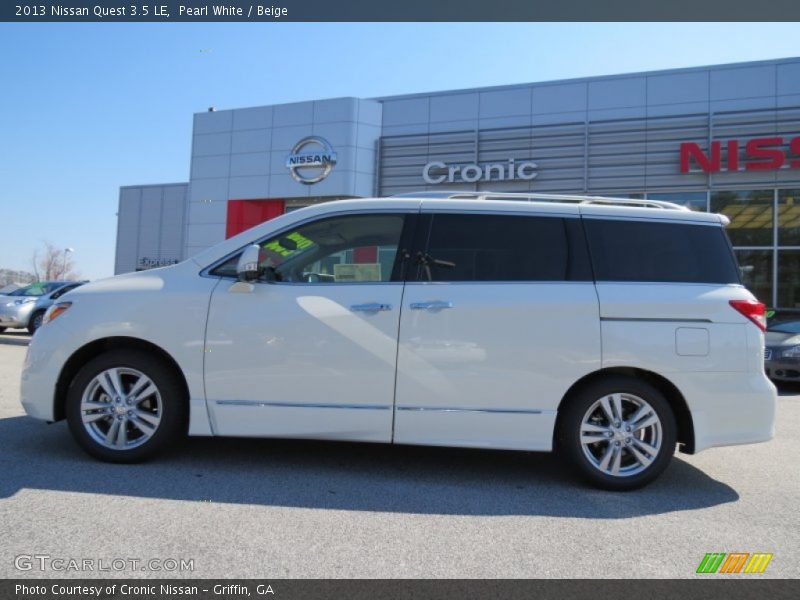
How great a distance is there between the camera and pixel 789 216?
16.1 m

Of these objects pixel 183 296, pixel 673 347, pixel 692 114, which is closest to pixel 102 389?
pixel 183 296

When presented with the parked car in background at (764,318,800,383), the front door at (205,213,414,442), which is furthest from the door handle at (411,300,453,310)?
the parked car in background at (764,318,800,383)

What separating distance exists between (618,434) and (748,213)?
49.4 ft

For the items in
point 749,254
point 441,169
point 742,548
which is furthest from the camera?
point 441,169

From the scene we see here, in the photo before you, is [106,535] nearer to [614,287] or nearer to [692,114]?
[614,287]

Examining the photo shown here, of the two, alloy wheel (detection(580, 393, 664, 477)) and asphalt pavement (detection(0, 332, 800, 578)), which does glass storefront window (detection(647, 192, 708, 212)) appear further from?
alloy wheel (detection(580, 393, 664, 477))

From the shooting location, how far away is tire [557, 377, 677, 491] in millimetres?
4086

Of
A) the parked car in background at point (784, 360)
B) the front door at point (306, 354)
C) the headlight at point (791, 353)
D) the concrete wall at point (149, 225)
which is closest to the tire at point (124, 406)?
the front door at point (306, 354)

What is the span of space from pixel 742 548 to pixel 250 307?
3.30 meters

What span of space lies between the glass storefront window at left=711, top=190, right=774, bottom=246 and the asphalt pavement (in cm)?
1341

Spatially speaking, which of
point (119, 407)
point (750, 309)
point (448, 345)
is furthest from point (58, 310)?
point (750, 309)

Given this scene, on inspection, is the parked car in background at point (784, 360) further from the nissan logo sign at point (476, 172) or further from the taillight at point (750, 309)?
the nissan logo sign at point (476, 172)
